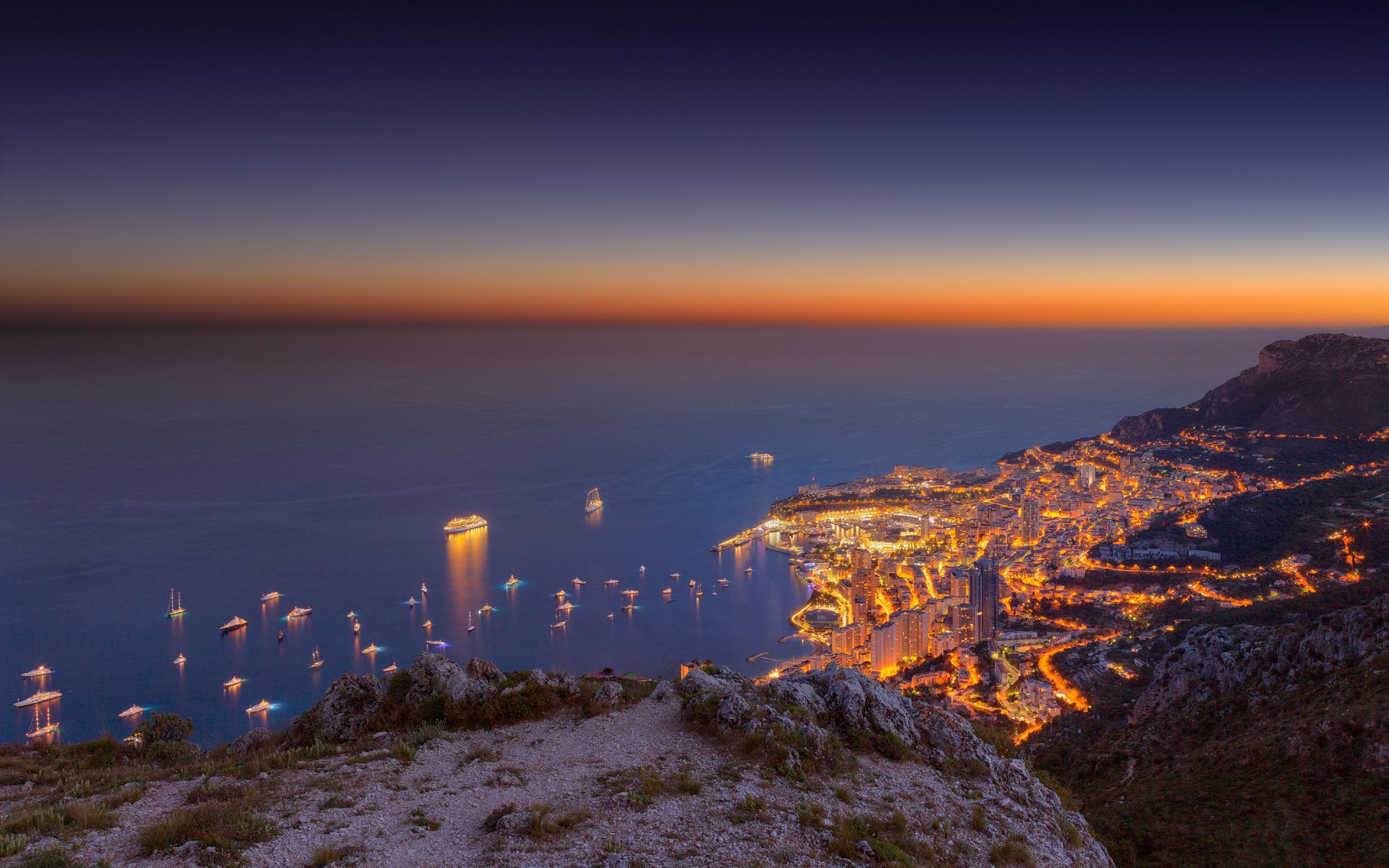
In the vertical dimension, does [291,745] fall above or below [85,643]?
above

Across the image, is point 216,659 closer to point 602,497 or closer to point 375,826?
point 375,826

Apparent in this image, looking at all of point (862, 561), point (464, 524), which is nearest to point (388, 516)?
point (464, 524)

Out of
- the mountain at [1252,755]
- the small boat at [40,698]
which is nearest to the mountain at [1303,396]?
the mountain at [1252,755]

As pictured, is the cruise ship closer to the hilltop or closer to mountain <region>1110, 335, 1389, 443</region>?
the hilltop

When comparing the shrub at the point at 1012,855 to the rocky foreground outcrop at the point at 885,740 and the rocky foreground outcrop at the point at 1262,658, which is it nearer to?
the rocky foreground outcrop at the point at 885,740

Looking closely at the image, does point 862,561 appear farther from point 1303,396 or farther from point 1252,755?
point 1303,396

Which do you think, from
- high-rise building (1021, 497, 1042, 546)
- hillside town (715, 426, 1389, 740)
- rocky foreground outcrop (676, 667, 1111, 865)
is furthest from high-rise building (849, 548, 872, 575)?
rocky foreground outcrop (676, 667, 1111, 865)

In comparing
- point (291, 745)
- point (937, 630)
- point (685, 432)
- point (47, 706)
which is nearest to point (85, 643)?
point (47, 706)
